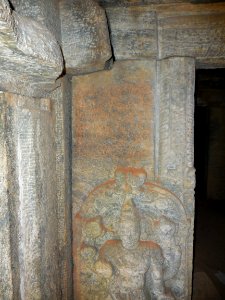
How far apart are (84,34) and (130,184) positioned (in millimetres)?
1088

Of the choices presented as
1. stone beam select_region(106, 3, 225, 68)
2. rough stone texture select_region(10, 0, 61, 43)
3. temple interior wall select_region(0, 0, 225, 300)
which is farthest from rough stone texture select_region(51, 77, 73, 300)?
stone beam select_region(106, 3, 225, 68)

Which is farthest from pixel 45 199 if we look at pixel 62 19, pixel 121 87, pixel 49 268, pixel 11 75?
pixel 62 19

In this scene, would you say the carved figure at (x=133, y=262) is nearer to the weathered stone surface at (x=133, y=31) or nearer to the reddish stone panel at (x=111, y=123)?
the reddish stone panel at (x=111, y=123)

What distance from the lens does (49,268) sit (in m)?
1.80

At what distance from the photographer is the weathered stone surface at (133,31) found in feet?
5.93

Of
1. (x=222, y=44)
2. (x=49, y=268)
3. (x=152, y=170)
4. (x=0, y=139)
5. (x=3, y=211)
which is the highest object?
(x=222, y=44)

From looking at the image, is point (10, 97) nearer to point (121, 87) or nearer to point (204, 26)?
point (121, 87)

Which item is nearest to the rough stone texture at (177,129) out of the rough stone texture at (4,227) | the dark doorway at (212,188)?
the rough stone texture at (4,227)

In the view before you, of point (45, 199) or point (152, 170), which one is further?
point (152, 170)

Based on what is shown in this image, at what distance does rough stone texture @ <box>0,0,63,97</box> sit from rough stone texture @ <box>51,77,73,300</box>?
0.28 metres

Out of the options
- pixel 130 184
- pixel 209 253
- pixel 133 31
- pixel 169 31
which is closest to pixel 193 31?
pixel 169 31

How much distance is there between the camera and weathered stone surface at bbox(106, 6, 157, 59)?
1808 millimetres

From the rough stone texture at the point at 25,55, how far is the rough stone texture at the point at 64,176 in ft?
0.93

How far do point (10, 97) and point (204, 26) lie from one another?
→ 1.37 metres
